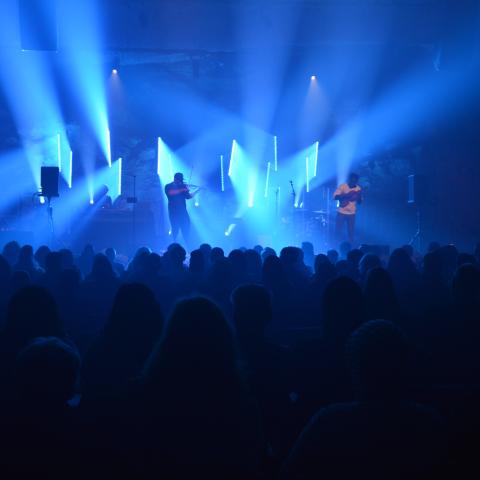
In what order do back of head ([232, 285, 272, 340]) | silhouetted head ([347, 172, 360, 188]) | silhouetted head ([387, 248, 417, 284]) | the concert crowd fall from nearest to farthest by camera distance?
the concert crowd
back of head ([232, 285, 272, 340])
silhouetted head ([387, 248, 417, 284])
silhouetted head ([347, 172, 360, 188])

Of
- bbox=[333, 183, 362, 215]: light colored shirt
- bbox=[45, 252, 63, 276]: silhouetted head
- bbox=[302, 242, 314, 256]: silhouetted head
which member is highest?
bbox=[333, 183, 362, 215]: light colored shirt

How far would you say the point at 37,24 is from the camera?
875 centimetres

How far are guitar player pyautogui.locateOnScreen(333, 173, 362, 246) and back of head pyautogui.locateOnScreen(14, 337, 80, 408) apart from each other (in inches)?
441

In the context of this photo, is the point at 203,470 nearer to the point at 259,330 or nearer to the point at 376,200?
the point at 259,330

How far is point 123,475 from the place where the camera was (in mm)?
1657

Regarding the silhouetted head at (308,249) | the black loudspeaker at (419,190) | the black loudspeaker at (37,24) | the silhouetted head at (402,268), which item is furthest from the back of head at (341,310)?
the black loudspeaker at (419,190)

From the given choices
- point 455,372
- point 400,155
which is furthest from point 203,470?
point 400,155

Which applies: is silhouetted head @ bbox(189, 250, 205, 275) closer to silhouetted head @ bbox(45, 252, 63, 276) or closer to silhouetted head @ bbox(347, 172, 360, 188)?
silhouetted head @ bbox(45, 252, 63, 276)

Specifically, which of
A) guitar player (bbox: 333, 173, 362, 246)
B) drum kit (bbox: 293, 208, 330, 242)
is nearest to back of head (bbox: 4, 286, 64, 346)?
guitar player (bbox: 333, 173, 362, 246)

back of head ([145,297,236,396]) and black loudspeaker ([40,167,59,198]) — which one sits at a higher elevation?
black loudspeaker ([40,167,59,198])

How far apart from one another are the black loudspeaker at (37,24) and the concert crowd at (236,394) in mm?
6548

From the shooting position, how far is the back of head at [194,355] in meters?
2.03

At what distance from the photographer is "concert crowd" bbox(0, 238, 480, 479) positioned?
1596 mm

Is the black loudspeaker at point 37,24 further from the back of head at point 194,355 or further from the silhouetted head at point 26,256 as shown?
the back of head at point 194,355
